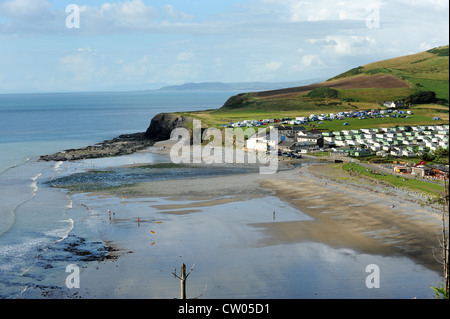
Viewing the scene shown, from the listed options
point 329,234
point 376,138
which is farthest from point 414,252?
point 376,138

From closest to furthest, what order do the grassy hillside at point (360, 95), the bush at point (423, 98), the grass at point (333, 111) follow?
the grass at point (333, 111)
the grassy hillside at point (360, 95)
the bush at point (423, 98)

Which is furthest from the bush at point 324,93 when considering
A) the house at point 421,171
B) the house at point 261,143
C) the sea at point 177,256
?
the sea at point 177,256

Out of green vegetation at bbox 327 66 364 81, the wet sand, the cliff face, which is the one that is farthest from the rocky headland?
green vegetation at bbox 327 66 364 81

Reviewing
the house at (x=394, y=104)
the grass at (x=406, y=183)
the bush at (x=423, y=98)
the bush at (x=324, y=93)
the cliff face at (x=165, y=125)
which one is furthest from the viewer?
the bush at (x=324, y=93)

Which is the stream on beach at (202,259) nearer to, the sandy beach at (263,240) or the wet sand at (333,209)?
the sandy beach at (263,240)

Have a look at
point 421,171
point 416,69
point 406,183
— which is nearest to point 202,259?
point 406,183

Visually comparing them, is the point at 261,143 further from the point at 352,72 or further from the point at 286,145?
the point at 352,72

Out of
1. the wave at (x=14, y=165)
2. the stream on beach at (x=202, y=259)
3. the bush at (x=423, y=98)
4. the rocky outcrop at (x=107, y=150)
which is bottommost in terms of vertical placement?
the stream on beach at (x=202, y=259)
